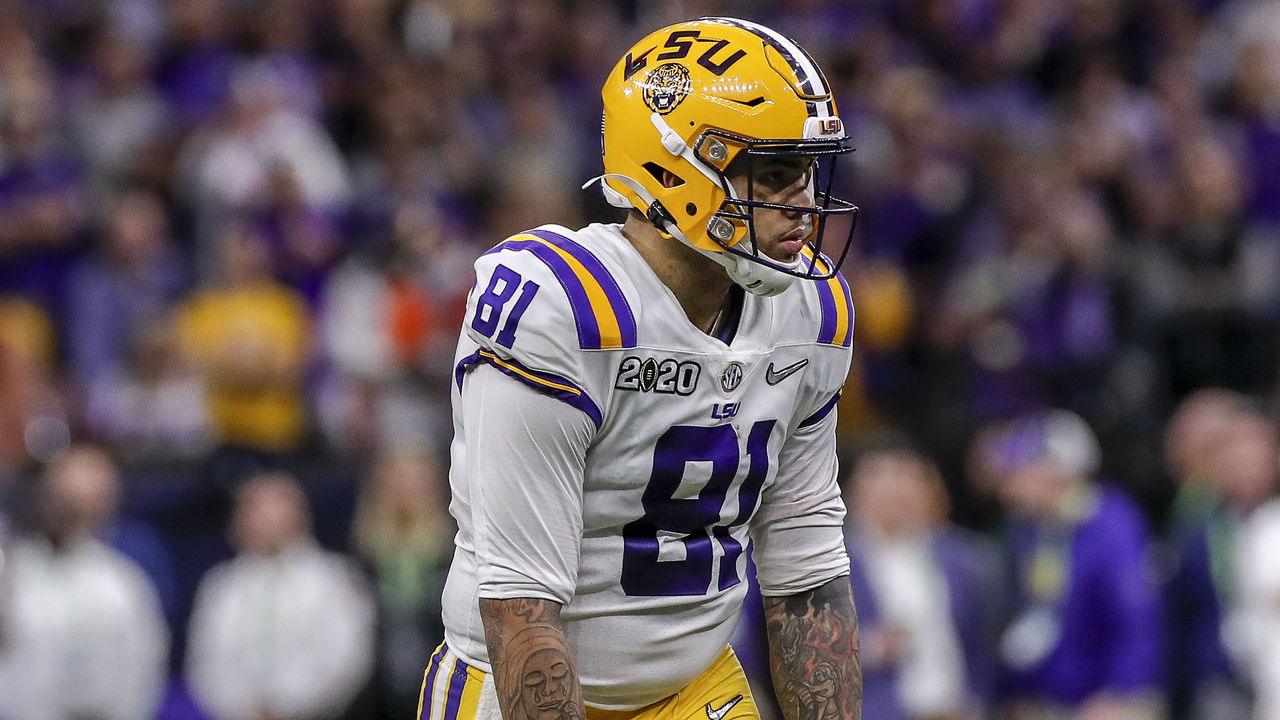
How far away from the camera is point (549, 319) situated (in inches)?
110

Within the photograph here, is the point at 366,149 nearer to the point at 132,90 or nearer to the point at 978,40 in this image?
the point at 132,90

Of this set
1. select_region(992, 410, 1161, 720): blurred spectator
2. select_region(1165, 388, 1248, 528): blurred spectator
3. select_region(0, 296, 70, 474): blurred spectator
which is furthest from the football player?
select_region(0, 296, 70, 474): blurred spectator

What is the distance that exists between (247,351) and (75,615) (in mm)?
1574

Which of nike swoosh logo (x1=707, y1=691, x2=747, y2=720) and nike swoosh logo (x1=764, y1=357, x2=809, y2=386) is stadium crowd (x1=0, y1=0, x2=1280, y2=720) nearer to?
nike swoosh logo (x1=707, y1=691, x2=747, y2=720)

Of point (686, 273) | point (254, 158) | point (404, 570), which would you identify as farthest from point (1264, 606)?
point (254, 158)

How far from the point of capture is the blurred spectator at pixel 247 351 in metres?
7.96

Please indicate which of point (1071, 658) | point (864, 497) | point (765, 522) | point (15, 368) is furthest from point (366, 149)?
point (765, 522)

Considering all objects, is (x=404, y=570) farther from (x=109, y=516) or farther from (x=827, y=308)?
(x=827, y=308)

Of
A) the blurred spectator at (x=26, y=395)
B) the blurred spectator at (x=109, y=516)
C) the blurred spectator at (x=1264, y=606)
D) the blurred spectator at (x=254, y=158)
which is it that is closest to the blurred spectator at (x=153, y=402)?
the blurred spectator at (x=26, y=395)

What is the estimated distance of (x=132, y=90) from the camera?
9.28 metres

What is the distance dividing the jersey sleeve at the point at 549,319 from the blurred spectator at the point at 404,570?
4541 mm

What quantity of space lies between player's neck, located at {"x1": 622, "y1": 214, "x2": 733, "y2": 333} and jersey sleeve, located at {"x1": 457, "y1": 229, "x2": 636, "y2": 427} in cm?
15

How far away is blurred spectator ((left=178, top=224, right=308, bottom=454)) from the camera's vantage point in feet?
26.1

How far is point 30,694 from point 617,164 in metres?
4.74
